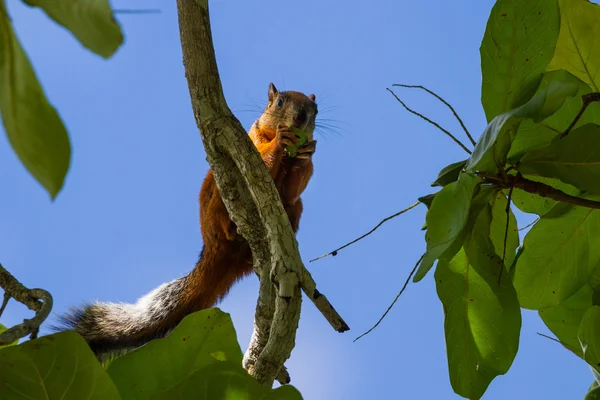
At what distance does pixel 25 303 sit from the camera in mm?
1235

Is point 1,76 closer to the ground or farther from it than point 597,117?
closer to the ground

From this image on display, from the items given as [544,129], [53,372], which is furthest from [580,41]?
[53,372]

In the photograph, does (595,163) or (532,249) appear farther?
(532,249)

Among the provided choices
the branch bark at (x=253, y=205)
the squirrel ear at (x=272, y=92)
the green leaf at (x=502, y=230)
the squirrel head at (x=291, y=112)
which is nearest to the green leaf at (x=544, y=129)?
the green leaf at (x=502, y=230)

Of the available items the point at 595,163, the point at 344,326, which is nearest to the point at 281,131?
the point at 344,326

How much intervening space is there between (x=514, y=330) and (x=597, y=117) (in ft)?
1.40

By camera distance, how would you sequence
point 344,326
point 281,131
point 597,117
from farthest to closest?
point 281,131 → point 344,326 → point 597,117

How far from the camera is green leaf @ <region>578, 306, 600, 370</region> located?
124cm

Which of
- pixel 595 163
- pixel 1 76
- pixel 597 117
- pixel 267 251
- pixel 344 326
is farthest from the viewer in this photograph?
pixel 267 251

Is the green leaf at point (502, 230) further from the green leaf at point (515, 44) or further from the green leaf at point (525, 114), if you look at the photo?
the green leaf at point (525, 114)

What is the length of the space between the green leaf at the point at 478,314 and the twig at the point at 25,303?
67cm

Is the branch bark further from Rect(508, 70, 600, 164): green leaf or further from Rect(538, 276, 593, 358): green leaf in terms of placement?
Rect(508, 70, 600, 164): green leaf

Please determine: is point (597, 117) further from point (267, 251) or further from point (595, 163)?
point (267, 251)

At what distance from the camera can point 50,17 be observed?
50 centimetres
